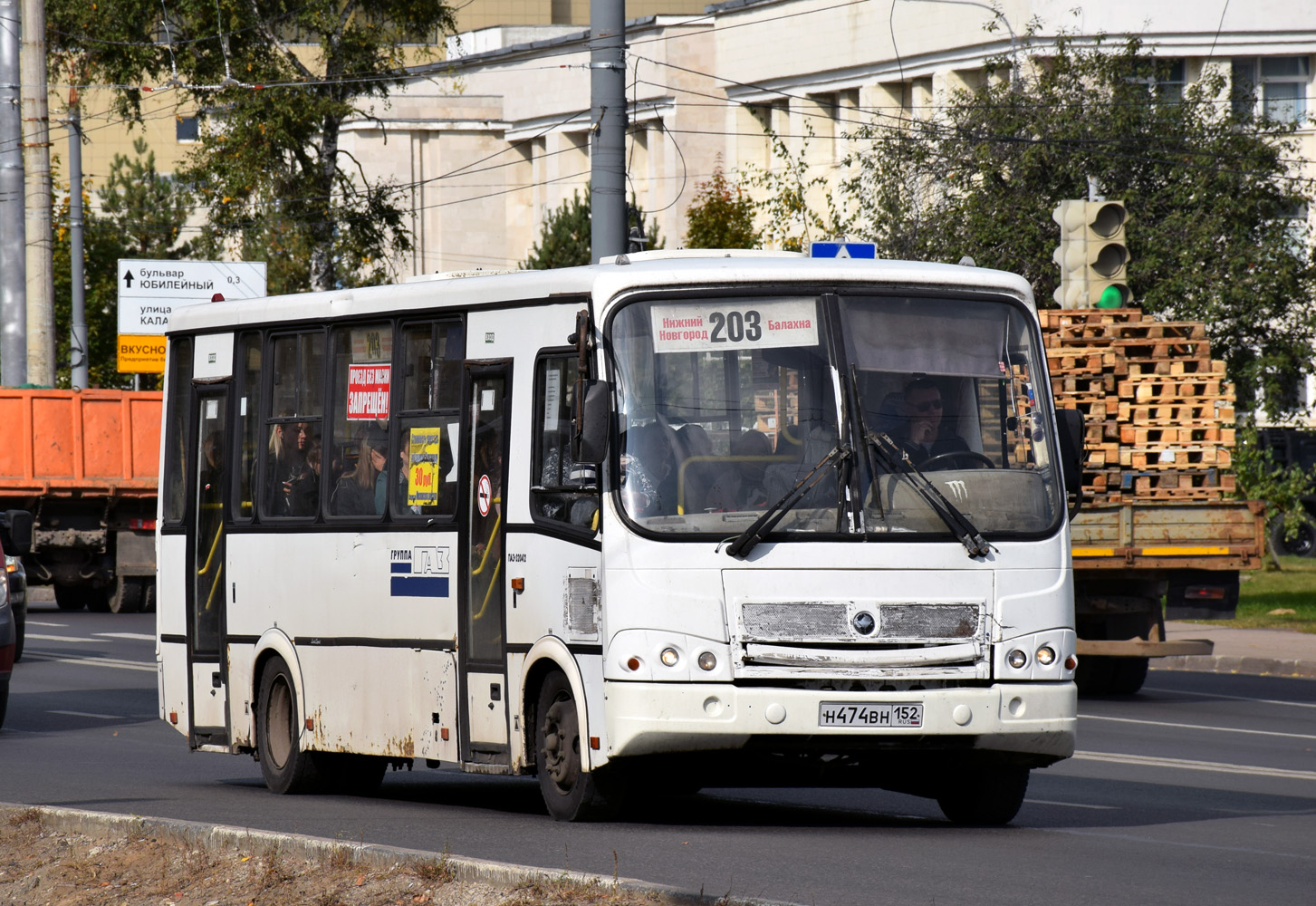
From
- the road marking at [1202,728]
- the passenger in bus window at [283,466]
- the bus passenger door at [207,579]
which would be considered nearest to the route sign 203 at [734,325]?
the passenger in bus window at [283,466]

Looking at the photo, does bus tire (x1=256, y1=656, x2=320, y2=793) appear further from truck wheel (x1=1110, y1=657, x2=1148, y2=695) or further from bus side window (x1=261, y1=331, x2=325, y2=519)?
truck wheel (x1=1110, y1=657, x2=1148, y2=695)

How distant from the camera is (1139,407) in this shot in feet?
61.4

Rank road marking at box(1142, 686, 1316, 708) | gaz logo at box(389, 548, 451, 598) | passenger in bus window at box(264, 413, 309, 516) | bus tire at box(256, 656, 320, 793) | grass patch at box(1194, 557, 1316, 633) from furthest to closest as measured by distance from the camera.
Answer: grass patch at box(1194, 557, 1316, 633)
road marking at box(1142, 686, 1316, 708)
passenger in bus window at box(264, 413, 309, 516)
bus tire at box(256, 656, 320, 793)
gaz logo at box(389, 548, 451, 598)

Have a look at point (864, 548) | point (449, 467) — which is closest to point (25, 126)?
point (449, 467)

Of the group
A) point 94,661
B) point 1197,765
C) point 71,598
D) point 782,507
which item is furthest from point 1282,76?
point 782,507

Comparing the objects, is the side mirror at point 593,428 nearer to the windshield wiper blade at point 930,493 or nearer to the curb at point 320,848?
the windshield wiper blade at point 930,493

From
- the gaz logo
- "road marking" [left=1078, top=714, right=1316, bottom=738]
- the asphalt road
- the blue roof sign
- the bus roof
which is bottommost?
"road marking" [left=1078, top=714, right=1316, bottom=738]

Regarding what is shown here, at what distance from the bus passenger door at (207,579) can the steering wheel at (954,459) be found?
4.66 metres

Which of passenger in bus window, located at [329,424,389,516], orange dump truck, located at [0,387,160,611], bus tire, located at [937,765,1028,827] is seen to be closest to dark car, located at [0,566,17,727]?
passenger in bus window, located at [329,424,389,516]

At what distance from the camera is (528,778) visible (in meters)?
14.0

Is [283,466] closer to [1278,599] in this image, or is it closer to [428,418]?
[428,418]

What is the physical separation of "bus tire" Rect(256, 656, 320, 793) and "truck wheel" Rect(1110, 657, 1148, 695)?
9342mm

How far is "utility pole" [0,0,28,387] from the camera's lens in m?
30.1

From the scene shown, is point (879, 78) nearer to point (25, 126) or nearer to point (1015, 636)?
point (25, 126)
